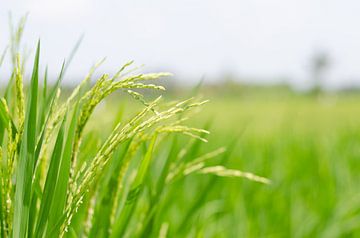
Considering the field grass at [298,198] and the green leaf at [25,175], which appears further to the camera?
the field grass at [298,198]

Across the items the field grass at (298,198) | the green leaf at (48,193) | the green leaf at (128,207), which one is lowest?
the field grass at (298,198)

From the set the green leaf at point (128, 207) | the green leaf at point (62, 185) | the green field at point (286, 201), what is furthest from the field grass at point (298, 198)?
the green leaf at point (62, 185)

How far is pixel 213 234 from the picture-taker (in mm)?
1723

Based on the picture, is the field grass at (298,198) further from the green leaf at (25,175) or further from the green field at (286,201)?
the green leaf at (25,175)

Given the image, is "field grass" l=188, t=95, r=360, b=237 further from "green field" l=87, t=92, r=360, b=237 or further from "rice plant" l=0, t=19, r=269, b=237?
"rice plant" l=0, t=19, r=269, b=237

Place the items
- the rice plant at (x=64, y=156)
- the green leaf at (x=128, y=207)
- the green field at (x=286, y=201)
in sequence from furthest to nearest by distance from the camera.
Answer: the green field at (x=286, y=201) → the green leaf at (x=128, y=207) → the rice plant at (x=64, y=156)

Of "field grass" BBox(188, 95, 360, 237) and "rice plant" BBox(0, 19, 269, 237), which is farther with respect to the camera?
"field grass" BBox(188, 95, 360, 237)

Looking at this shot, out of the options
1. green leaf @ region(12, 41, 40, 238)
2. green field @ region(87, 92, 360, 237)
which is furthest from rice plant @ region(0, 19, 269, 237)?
green field @ region(87, 92, 360, 237)

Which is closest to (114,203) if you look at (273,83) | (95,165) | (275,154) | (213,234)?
Result: (95,165)

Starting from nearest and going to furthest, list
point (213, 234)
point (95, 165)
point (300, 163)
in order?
1. point (95, 165)
2. point (213, 234)
3. point (300, 163)

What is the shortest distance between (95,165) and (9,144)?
0.39 feet

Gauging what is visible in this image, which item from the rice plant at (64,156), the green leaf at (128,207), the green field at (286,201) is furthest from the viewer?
the green field at (286,201)

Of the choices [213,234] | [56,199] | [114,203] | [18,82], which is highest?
[18,82]

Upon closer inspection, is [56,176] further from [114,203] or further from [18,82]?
[114,203]
